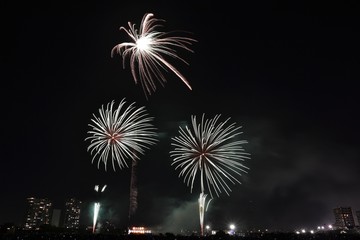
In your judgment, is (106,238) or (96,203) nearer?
(96,203)

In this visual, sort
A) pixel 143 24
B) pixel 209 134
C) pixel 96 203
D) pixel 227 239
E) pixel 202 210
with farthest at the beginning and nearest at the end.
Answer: pixel 227 239 → pixel 96 203 → pixel 202 210 → pixel 209 134 → pixel 143 24

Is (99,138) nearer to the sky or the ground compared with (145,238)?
nearer to the sky

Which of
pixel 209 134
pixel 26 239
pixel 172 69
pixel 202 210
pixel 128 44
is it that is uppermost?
pixel 128 44

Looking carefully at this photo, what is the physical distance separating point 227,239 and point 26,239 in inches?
2065

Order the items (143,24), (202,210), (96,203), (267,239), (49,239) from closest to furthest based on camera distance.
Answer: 1. (143,24)
2. (202,210)
3. (96,203)
4. (49,239)
5. (267,239)

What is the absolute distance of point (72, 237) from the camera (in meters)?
83.6

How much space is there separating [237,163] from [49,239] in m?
60.8

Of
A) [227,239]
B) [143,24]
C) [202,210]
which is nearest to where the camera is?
[143,24]

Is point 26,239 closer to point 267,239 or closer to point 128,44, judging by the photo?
point 128,44

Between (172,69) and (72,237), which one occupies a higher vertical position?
(172,69)

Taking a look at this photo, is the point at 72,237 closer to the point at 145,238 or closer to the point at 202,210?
the point at 145,238

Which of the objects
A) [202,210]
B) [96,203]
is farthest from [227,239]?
[96,203]

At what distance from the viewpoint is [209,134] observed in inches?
1828

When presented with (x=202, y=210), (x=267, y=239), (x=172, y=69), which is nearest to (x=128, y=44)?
(x=172, y=69)
